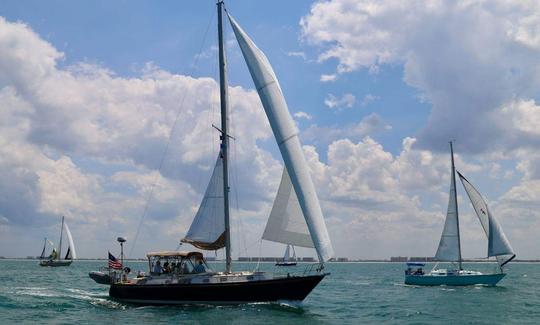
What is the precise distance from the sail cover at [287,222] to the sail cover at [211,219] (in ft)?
12.6

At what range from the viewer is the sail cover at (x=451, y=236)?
6085cm

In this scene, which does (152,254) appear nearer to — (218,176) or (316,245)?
(218,176)

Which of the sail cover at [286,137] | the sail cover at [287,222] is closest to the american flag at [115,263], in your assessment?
the sail cover at [287,222]

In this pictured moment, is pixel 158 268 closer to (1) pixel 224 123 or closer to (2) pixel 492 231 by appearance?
(1) pixel 224 123

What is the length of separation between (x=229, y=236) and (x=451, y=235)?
3511cm

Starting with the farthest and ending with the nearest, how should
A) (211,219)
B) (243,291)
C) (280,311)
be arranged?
(211,219) < (243,291) < (280,311)

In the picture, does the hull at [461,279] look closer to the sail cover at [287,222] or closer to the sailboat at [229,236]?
the sailboat at [229,236]

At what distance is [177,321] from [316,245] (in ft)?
27.1

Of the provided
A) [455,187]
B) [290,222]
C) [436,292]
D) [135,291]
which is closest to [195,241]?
[135,291]

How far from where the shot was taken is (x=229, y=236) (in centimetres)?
3444

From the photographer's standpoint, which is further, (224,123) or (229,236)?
(224,123)

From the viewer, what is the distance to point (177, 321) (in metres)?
28.8

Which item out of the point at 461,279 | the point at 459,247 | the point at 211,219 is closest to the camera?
the point at 211,219

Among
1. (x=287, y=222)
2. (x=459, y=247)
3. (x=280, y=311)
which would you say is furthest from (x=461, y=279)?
(x=287, y=222)
